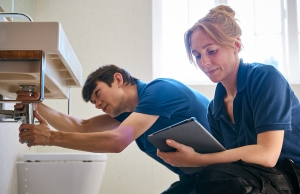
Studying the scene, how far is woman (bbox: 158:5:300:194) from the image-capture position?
1.00 metres

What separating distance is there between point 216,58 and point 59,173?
94cm

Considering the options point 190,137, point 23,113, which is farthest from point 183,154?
point 23,113

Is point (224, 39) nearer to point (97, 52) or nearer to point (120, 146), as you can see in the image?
point (120, 146)

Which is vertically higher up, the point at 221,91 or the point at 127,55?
the point at 127,55

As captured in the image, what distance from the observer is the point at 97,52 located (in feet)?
8.29

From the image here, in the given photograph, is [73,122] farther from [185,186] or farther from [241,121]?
[241,121]

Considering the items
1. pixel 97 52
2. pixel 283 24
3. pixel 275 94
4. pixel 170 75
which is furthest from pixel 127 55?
pixel 275 94

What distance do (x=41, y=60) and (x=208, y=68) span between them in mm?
538

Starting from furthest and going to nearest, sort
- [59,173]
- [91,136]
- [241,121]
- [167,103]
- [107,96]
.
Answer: [59,173] → [107,96] → [167,103] → [91,136] → [241,121]

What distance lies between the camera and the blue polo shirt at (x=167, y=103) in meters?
1.44

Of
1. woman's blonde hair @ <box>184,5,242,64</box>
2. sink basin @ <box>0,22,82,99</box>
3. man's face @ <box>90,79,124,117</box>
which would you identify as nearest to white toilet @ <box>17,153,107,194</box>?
man's face @ <box>90,79,124,117</box>

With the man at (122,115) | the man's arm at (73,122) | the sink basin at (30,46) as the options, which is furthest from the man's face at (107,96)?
the sink basin at (30,46)

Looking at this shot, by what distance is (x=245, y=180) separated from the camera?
971 millimetres

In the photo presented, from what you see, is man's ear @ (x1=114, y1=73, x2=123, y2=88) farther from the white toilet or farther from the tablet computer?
the tablet computer
